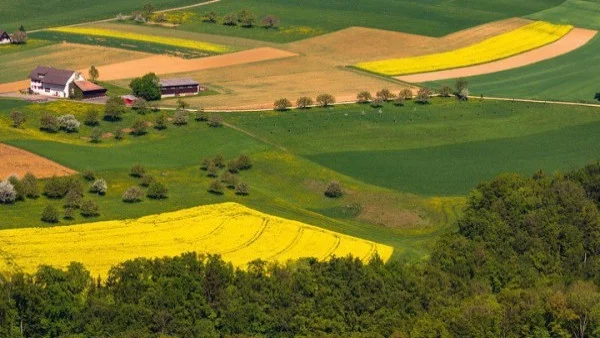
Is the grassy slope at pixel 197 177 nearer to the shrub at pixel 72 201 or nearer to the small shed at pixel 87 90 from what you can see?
the shrub at pixel 72 201

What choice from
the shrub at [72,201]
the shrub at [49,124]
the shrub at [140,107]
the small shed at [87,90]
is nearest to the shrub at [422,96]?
the shrub at [140,107]

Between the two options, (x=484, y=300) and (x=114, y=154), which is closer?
(x=484, y=300)

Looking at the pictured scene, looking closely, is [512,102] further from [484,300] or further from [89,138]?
[484,300]

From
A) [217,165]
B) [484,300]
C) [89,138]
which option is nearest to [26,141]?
[89,138]

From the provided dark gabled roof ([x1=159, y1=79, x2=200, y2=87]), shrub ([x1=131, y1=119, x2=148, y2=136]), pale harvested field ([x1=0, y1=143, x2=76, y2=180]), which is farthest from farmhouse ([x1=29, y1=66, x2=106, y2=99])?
pale harvested field ([x1=0, y1=143, x2=76, y2=180])

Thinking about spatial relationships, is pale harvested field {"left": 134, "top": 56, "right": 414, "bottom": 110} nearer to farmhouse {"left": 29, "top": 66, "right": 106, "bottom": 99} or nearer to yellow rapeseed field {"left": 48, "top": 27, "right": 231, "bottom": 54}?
farmhouse {"left": 29, "top": 66, "right": 106, "bottom": 99}

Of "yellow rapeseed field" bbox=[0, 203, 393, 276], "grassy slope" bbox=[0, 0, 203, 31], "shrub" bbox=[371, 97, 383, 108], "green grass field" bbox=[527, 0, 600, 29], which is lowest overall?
"yellow rapeseed field" bbox=[0, 203, 393, 276]

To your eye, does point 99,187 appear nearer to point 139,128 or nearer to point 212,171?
point 212,171

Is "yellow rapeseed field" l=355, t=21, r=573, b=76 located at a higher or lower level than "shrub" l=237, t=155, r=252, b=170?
higher
